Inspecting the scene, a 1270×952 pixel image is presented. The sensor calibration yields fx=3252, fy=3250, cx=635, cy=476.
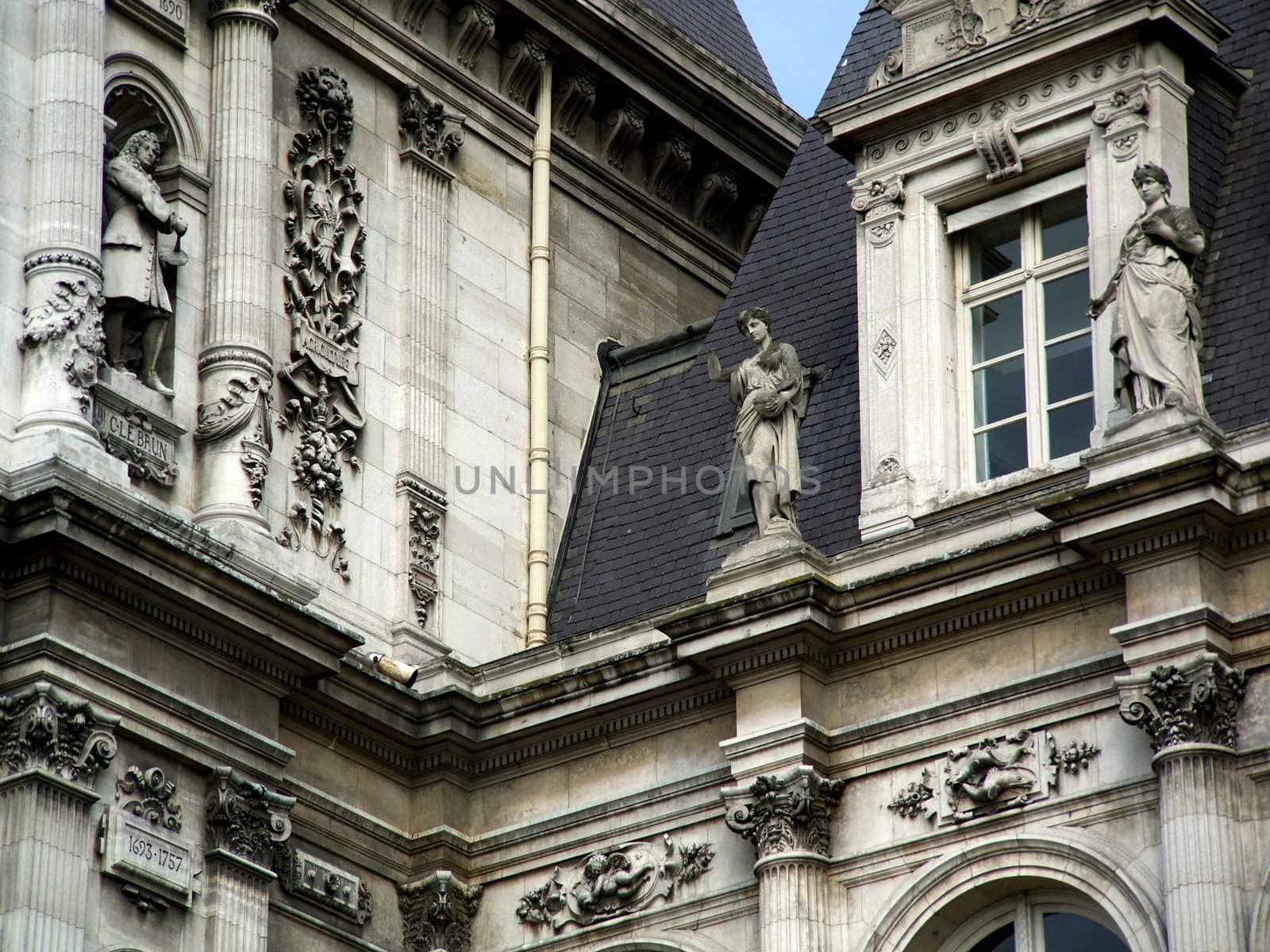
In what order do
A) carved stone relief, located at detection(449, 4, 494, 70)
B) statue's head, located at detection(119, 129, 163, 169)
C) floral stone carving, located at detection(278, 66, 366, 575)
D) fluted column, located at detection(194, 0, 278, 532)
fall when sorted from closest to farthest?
1. fluted column, located at detection(194, 0, 278, 532)
2. statue's head, located at detection(119, 129, 163, 169)
3. floral stone carving, located at detection(278, 66, 366, 575)
4. carved stone relief, located at detection(449, 4, 494, 70)

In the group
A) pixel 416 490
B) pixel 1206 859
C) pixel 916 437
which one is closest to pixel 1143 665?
pixel 1206 859

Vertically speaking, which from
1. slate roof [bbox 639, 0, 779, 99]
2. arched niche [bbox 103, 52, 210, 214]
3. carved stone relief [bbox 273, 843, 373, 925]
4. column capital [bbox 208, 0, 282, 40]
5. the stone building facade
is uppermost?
slate roof [bbox 639, 0, 779, 99]

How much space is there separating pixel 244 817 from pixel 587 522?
5443 mm

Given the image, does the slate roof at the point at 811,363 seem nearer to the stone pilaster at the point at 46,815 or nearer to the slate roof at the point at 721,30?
the slate roof at the point at 721,30

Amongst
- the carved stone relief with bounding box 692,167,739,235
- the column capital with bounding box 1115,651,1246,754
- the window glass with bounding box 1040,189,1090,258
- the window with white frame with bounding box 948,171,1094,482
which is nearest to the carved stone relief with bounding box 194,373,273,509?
the window with white frame with bounding box 948,171,1094,482

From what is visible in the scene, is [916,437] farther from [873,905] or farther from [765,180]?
[765,180]

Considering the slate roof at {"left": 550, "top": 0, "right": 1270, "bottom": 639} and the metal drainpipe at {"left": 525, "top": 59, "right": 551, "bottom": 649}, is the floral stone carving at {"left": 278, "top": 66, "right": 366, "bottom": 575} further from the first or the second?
the slate roof at {"left": 550, "top": 0, "right": 1270, "bottom": 639}

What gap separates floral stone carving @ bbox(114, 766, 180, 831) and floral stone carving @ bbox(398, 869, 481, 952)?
2611 millimetres

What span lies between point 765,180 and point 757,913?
9.86 metres

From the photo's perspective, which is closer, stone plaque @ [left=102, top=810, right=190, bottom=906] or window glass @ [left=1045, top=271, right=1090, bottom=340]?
stone plaque @ [left=102, top=810, right=190, bottom=906]

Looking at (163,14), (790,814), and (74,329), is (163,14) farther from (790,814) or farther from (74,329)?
(790,814)

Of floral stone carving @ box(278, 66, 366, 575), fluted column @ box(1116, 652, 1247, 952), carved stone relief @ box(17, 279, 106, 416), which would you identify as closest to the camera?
fluted column @ box(1116, 652, 1247, 952)

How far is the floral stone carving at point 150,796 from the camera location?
2206 centimetres

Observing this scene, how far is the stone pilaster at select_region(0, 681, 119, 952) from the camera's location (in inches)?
829
